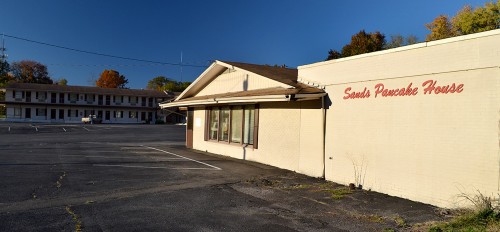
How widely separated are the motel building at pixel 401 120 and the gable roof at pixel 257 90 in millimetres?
62

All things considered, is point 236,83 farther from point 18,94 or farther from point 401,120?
point 18,94

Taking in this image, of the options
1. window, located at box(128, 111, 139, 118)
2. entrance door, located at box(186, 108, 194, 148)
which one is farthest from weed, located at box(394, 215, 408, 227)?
window, located at box(128, 111, 139, 118)

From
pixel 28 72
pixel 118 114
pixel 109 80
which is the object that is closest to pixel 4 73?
pixel 28 72

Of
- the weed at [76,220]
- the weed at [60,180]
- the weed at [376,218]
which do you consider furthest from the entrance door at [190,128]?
the weed at [376,218]

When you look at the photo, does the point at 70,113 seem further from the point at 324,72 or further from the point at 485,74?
the point at 485,74

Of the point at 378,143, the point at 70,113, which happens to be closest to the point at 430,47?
the point at 378,143

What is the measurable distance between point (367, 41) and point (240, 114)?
31.8m

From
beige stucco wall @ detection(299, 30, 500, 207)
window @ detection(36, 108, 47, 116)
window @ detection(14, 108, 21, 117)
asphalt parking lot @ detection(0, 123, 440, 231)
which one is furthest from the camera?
window @ detection(36, 108, 47, 116)

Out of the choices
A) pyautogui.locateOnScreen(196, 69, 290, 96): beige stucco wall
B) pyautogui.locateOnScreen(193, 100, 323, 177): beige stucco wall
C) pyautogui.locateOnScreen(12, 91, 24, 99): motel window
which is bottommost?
pyautogui.locateOnScreen(193, 100, 323, 177): beige stucco wall

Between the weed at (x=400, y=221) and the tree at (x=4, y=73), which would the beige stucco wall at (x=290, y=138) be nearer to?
the weed at (x=400, y=221)

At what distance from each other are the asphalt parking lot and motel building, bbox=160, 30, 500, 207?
67cm

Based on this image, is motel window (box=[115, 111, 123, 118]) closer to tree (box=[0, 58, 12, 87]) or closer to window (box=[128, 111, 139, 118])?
window (box=[128, 111, 139, 118])

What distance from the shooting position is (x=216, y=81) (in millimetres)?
19547

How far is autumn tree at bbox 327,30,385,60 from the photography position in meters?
44.1
